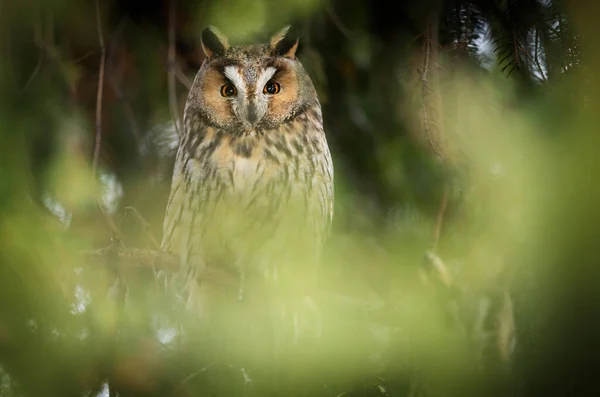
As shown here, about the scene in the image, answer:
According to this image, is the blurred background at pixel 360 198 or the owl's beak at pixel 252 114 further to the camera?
the owl's beak at pixel 252 114

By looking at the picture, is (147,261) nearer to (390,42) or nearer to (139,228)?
(139,228)

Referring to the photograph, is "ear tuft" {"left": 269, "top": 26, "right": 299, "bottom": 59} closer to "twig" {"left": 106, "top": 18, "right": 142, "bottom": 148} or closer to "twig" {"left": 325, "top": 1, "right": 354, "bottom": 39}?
"twig" {"left": 325, "top": 1, "right": 354, "bottom": 39}

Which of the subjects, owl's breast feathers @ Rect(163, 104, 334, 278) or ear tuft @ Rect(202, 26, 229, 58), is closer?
ear tuft @ Rect(202, 26, 229, 58)

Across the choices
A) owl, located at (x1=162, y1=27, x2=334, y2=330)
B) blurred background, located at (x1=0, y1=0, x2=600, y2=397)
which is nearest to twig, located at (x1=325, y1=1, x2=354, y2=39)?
blurred background, located at (x1=0, y1=0, x2=600, y2=397)

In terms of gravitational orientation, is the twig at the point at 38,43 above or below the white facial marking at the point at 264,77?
above

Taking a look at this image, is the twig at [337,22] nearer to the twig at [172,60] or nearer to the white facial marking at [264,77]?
the white facial marking at [264,77]

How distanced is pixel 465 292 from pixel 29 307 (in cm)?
54

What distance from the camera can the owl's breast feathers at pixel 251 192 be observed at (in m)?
1.44

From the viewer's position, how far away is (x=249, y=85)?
1379mm

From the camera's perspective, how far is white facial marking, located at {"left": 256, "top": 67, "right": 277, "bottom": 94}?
4.50 feet

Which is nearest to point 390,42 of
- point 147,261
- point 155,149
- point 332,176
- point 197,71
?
point 332,176

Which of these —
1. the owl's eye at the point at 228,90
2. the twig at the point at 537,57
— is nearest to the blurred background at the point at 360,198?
the twig at the point at 537,57

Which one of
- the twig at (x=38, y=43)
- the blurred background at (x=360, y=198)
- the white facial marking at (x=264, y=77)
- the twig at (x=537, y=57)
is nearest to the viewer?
the blurred background at (x=360, y=198)

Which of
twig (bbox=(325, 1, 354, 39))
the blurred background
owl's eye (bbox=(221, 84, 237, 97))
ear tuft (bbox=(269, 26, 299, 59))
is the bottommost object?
the blurred background
